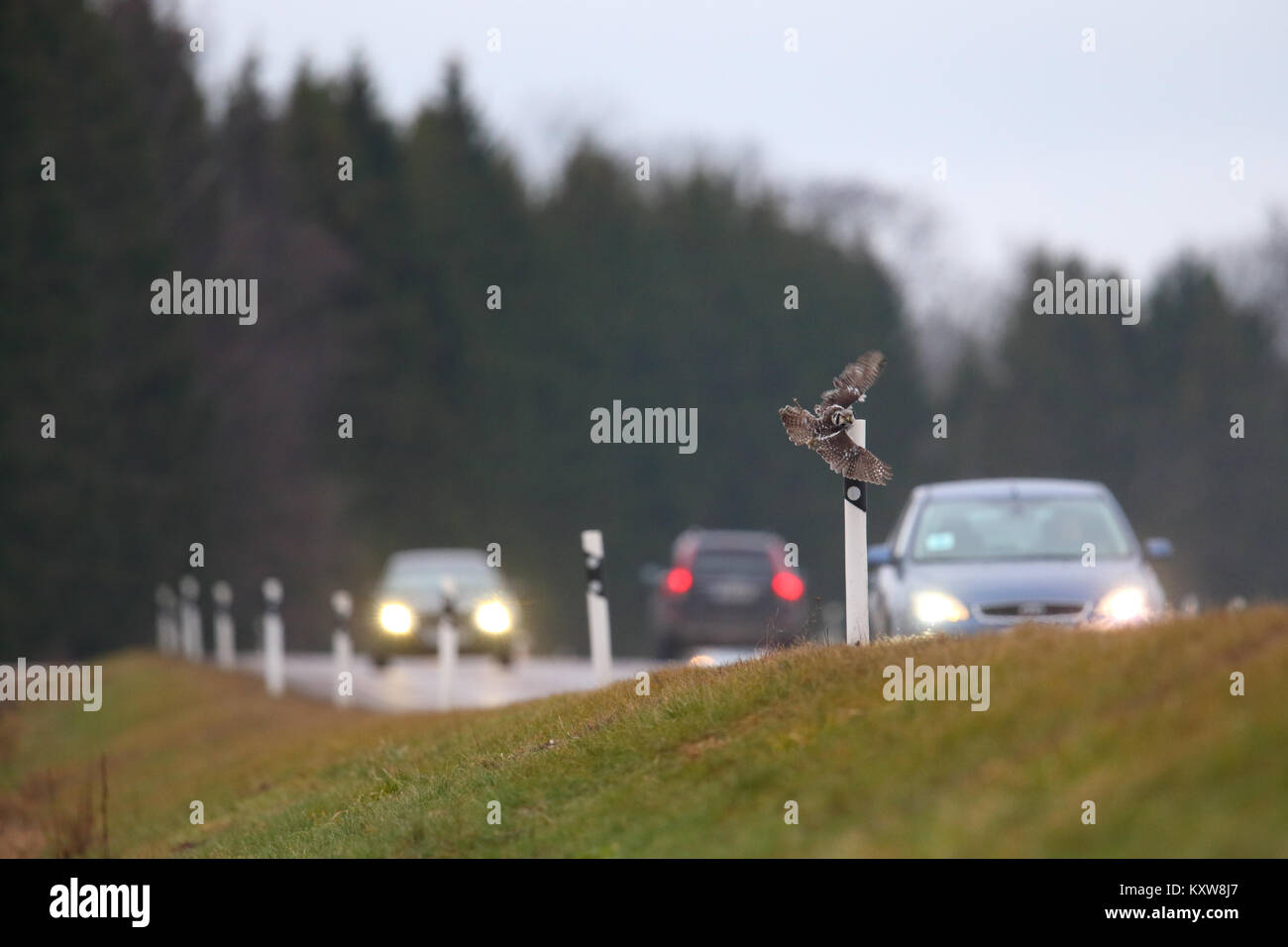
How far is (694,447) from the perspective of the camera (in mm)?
78688

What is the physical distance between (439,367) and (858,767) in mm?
62298

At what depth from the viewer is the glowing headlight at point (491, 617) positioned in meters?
26.9

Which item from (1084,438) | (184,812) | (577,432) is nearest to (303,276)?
(577,432)

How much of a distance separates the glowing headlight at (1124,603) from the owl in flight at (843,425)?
2962 millimetres

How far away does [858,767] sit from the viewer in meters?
7.18

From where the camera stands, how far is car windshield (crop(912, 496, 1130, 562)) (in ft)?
46.5

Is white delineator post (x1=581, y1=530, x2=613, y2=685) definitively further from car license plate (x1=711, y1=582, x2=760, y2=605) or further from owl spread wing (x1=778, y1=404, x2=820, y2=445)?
car license plate (x1=711, y1=582, x2=760, y2=605)

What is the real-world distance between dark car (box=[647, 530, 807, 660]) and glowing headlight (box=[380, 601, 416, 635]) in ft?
11.1

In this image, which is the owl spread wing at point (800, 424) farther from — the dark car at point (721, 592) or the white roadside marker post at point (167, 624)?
the white roadside marker post at point (167, 624)

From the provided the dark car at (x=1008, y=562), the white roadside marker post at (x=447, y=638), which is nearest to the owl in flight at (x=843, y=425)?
the dark car at (x=1008, y=562)

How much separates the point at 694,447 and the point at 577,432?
22.3 feet

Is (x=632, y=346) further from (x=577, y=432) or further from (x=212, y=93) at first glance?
(x=212, y=93)

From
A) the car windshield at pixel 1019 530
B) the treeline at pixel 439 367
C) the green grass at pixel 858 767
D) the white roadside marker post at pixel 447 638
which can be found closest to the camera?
the green grass at pixel 858 767

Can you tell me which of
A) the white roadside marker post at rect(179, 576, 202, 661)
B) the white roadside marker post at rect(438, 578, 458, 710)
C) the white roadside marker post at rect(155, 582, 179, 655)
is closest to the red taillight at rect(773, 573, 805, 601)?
the white roadside marker post at rect(438, 578, 458, 710)
